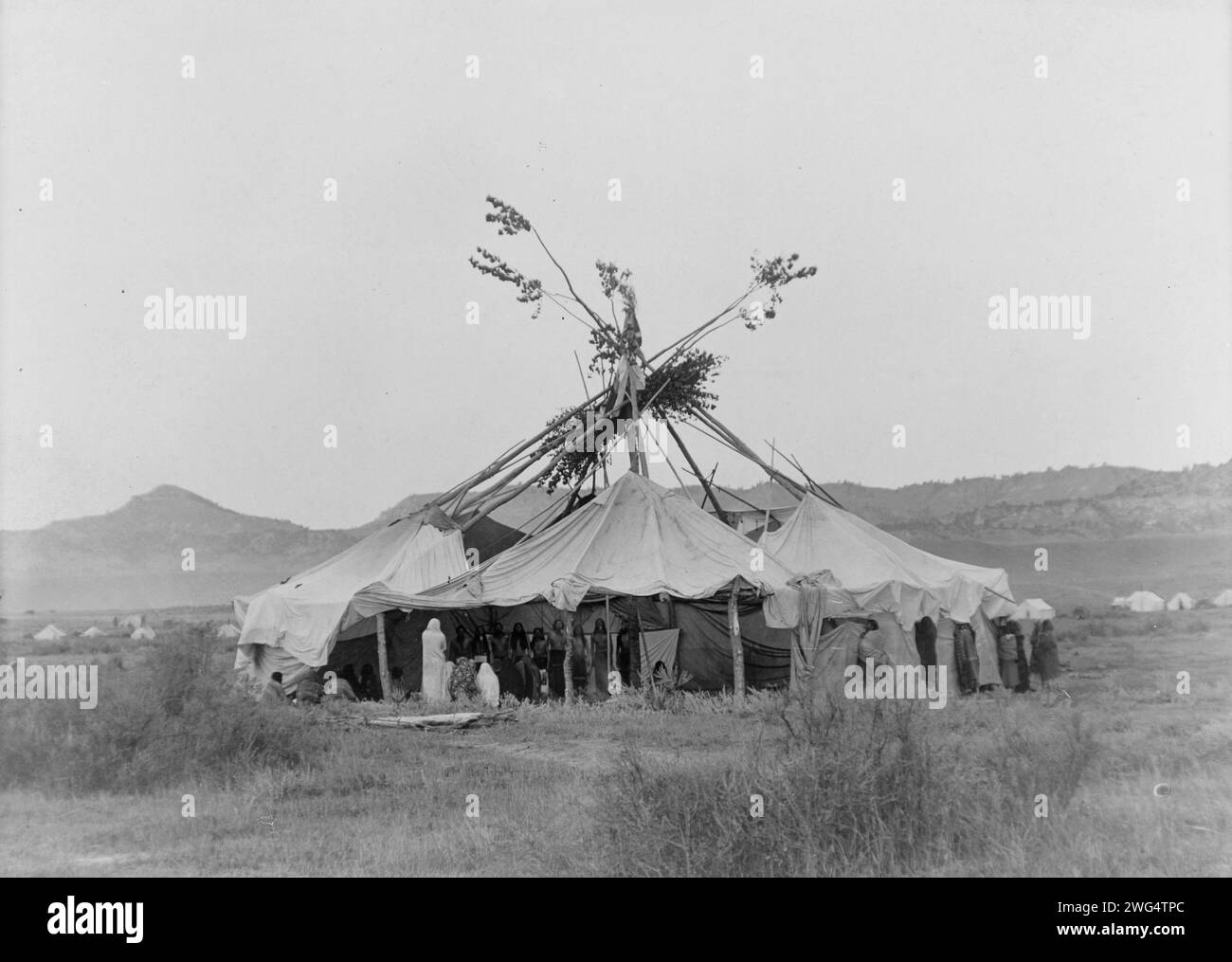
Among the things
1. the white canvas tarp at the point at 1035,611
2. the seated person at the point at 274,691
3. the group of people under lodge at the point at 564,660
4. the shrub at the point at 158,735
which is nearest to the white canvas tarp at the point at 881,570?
the white canvas tarp at the point at 1035,611

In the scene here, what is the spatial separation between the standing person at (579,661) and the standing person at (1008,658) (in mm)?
4914

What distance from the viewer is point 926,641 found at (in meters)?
13.8

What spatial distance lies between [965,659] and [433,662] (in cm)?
627

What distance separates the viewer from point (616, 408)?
15203 mm

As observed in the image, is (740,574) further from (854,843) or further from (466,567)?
(854,843)

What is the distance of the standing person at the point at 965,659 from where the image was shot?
13.5m

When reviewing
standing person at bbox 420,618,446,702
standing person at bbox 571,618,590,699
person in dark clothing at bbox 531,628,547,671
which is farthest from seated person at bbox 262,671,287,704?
standing person at bbox 571,618,590,699

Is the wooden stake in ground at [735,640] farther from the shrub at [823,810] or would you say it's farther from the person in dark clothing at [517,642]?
the shrub at [823,810]

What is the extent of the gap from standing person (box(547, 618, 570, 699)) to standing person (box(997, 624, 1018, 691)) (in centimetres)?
518

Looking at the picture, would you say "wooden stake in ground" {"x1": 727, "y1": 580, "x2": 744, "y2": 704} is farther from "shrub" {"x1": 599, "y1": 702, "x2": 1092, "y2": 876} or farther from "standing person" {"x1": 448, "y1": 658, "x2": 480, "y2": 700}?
"shrub" {"x1": 599, "y1": 702, "x2": 1092, "y2": 876}

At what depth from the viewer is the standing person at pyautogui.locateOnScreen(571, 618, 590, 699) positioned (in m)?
13.3

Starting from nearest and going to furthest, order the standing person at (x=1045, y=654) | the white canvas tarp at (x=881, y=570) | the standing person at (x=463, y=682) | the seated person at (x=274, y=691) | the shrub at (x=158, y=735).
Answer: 1. the shrub at (x=158, y=735)
2. the seated person at (x=274, y=691)
3. the standing person at (x=463, y=682)
4. the white canvas tarp at (x=881, y=570)
5. the standing person at (x=1045, y=654)

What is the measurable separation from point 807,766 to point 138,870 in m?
3.70

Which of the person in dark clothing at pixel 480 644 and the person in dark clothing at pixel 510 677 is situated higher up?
the person in dark clothing at pixel 480 644
